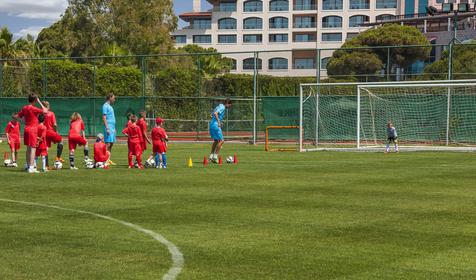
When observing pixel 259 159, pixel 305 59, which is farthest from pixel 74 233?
pixel 305 59

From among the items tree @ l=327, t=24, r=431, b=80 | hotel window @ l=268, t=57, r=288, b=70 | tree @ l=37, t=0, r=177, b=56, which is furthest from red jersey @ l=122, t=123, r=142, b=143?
hotel window @ l=268, t=57, r=288, b=70

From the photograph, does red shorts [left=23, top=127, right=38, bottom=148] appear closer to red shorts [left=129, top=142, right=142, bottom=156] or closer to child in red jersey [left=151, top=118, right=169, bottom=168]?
red shorts [left=129, top=142, right=142, bottom=156]

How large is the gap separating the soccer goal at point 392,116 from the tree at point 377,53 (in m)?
2.43

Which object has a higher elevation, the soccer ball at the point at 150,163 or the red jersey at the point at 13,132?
the red jersey at the point at 13,132

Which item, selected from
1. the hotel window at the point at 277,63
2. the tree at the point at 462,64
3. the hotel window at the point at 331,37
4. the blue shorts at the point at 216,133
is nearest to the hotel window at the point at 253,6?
the hotel window at the point at 331,37

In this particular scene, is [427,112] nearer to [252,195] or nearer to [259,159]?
[259,159]

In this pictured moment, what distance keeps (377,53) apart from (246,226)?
40.6 m

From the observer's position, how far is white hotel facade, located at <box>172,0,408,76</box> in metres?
103

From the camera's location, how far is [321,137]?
115ft

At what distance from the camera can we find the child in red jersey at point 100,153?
19.2 metres

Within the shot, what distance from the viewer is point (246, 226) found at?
9539 mm

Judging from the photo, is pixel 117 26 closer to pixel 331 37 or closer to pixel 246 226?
pixel 331 37

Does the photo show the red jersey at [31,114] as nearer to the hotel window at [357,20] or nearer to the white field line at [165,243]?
the white field line at [165,243]

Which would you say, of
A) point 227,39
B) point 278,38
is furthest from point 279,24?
point 227,39
